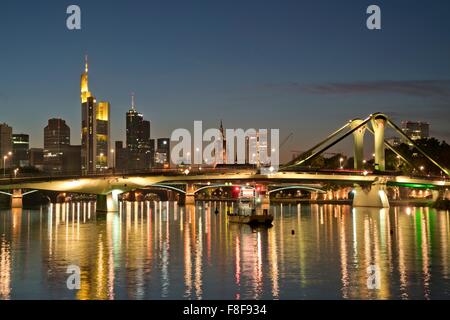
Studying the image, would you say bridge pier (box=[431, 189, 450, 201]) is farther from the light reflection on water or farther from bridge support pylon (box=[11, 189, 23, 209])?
bridge support pylon (box=[11, 189, 23, 209])

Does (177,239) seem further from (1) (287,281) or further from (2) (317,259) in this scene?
(1) (287,281)

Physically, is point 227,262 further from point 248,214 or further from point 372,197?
point 372,197

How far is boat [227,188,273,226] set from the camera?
327 ft

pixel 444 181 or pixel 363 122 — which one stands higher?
pixel 363 122

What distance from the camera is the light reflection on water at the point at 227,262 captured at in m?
42.3

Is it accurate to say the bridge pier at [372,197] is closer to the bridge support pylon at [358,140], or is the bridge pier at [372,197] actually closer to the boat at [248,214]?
the bridge support pylon at [358,140]

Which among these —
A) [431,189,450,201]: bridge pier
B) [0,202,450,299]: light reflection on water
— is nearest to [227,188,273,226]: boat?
[0,202,450,299]: light reflection on water

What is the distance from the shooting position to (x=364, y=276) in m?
48.2

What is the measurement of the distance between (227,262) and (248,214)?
46937mm

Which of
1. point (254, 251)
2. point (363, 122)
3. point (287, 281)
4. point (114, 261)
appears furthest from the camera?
point (363, 122)

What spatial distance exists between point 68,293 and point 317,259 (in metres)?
23.1

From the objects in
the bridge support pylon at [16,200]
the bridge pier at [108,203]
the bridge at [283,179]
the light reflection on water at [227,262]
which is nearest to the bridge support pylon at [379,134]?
the bridge at [283,179]

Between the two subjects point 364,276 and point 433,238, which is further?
point 433,238
